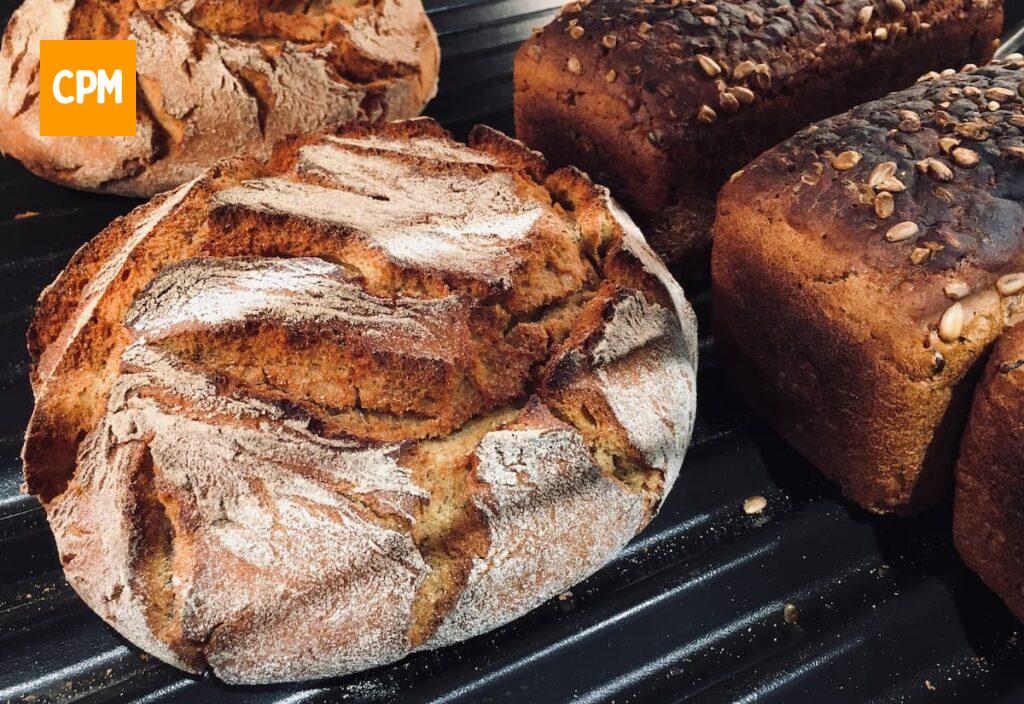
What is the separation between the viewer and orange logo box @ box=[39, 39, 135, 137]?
7.14 feet

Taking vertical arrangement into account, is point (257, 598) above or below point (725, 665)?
above

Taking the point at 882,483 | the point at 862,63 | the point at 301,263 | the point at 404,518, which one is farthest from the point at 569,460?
the point at 862,63

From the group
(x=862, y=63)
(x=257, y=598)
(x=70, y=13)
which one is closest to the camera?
(x=257, y=598)

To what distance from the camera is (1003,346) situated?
1392 mm

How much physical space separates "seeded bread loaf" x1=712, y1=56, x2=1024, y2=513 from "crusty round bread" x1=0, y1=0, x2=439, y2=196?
1.11 meters

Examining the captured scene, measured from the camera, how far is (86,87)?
86.0 inches

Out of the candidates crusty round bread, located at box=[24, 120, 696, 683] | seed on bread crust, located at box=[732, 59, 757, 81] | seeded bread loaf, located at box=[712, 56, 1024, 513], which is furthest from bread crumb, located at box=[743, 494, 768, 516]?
seed on bread crust, located at box=[732, 59, 757, 81]

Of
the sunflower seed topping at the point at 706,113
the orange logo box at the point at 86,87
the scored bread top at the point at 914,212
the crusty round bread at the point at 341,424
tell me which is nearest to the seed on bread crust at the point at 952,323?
the scored bread top at the point at 914,212

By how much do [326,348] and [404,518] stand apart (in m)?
0.30

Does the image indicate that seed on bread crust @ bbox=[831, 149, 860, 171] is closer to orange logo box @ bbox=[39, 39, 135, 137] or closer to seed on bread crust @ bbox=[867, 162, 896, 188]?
seed on bread crust @ bbox=[867, 162, 896, 188]

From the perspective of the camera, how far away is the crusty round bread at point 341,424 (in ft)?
4.17

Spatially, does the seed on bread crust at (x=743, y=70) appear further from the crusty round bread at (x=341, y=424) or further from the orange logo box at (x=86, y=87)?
the orange logo box at (x=86, y=87)

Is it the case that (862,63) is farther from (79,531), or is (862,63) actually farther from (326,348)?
(79,531)

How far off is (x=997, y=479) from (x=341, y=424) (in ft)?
3.68
